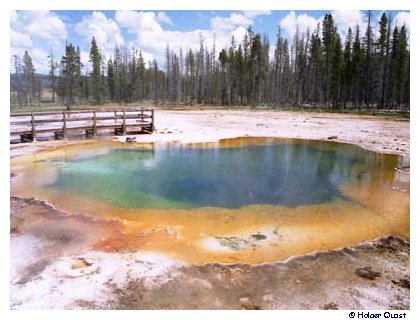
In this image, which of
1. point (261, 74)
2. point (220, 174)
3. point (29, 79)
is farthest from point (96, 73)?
point (220, 174)

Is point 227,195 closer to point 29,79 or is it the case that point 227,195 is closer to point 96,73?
point 96,73

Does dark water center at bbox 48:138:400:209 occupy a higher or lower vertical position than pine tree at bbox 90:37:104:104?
lower

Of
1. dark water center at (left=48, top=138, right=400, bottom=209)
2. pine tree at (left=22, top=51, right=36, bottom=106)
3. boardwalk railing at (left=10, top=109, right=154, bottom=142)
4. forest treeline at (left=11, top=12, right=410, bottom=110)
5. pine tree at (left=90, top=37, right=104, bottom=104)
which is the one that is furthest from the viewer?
pine tree at (left=90, top=37, right=104, bottom=104)

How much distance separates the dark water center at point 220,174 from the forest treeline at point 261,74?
14.1 m

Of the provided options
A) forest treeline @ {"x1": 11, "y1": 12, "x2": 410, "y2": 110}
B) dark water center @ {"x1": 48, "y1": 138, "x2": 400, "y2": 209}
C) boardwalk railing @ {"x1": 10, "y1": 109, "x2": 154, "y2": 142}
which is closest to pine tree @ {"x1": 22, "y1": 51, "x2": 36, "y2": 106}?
forest treeline @ {"x1": 11, "y1": 12, "x2": 410, "y2": 110}

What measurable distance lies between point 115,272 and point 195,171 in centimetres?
576

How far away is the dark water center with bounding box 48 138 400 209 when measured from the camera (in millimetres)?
8172

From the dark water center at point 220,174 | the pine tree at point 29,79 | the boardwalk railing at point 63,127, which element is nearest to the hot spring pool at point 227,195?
the dark water center at point 220,174

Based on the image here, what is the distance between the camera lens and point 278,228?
6523mm

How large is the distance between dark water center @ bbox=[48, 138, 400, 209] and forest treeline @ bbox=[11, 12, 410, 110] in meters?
14.1

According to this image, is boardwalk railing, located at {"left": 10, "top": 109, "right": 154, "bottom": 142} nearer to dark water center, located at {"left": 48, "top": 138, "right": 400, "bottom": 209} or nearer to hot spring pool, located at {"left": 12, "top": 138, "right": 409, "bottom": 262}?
hot spring pool, located at {"left": 12, "top": 138, "right": 409, "bottom": 262}

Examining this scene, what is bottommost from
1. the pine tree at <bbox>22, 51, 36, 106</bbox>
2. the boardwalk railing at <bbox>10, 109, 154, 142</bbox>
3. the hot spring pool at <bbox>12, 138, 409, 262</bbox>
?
the hot spring pool at <bbox>12, 138, 409, 262</bbox>

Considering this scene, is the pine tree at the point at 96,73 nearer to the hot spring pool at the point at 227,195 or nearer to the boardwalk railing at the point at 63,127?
the boardwalk railing at the point at 63,127
